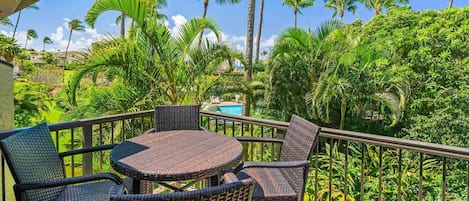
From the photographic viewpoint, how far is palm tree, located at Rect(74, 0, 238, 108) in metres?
5.54

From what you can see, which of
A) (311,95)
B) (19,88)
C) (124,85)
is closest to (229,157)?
(124,85)

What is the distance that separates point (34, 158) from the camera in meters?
2.00

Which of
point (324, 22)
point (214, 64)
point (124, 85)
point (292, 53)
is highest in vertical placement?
point (324, 22)

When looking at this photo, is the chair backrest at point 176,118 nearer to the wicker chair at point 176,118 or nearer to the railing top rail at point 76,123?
the wicker chair at point 176,118

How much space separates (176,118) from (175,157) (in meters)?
1.12

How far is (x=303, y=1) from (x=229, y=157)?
24017 mm

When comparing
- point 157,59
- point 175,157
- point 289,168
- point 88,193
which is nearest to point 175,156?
point 175,157

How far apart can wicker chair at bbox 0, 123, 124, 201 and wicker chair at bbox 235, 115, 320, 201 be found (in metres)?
0.86

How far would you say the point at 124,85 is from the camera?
677 centimetres

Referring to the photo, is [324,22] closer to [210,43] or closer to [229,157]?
[210,43]

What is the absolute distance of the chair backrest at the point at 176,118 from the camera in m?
3.15

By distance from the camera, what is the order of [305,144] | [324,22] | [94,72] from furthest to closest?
[324,22]
[94,72]
[305,144]

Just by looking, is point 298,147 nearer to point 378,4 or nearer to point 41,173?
point 41,173

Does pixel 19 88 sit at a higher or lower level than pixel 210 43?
lower
